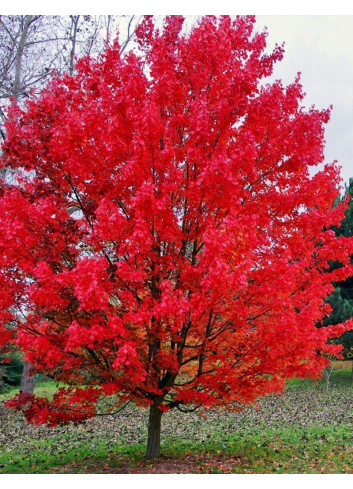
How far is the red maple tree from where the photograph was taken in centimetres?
433

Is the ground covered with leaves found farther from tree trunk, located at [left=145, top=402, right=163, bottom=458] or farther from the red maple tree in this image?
the red maple tree

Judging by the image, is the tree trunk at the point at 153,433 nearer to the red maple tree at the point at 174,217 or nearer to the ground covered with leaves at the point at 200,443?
the ground covered with leaves at the point at 200,443

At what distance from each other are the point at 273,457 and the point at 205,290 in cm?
361

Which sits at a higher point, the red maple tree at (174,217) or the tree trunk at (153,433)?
the red maple tree at (174,217)

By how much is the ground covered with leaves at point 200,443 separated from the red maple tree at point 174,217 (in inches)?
54.5

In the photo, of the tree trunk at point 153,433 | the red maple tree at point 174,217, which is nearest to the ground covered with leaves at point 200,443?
the tree trunk at point 153,433

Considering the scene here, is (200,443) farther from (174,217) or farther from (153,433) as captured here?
(174,217)

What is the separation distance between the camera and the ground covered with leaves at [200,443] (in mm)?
5969

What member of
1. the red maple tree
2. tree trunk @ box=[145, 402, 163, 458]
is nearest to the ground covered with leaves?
tree trunk @ box=[145, 402, 163, 458]

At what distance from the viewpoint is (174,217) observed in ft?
15.0

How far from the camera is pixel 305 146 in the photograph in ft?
16.3

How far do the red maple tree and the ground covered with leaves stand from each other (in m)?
1.38

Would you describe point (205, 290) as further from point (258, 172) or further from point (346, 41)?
point (346, 41)

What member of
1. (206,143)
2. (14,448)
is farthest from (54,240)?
(14,448)
